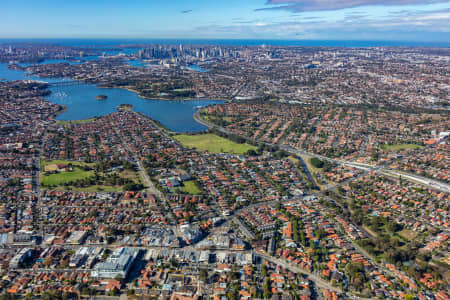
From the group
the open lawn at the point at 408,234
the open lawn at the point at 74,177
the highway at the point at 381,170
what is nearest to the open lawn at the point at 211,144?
the highway at the point at 381,170

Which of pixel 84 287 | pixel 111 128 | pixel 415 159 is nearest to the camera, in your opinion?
pixel 84 287

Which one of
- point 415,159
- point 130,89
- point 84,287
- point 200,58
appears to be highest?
point 200,58

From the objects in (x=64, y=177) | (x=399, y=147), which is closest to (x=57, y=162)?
(x=64, y=177)

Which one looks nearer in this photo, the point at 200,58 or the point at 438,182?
the point at 438,182

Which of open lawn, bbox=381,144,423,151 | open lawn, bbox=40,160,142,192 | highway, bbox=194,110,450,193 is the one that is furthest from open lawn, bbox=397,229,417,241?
open lawn, bbox=40,160,142,192

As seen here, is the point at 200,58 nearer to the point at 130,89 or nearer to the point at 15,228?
the point at 130,89

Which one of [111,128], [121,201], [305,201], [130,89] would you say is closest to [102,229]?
[121,201]
